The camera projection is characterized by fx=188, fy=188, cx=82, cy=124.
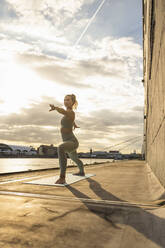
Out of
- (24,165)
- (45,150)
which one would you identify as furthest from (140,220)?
(45,150)

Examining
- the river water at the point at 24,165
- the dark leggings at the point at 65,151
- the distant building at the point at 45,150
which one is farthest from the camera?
the distant building at the point at 45,150

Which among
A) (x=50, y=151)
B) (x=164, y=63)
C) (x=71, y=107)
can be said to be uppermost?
(x=164, y=63)

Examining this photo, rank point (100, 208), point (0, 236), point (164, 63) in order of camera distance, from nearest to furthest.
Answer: point (0, 236)
point (100, 208)
point (164, 63)

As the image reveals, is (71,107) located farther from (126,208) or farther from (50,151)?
(50,151)

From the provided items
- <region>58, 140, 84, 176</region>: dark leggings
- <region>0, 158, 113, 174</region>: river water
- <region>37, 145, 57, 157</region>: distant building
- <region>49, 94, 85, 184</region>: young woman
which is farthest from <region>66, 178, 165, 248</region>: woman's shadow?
<region>37, 145, 57, 157</region>: distant building

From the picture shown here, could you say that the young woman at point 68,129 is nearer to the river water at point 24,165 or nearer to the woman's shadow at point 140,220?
the woman's shadow at point 140,220

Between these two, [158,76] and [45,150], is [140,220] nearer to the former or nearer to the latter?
[158,76]

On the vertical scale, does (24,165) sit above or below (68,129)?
below

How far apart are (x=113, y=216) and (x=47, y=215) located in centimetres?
56

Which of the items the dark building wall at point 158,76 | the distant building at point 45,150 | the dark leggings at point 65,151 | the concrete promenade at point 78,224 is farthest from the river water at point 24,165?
the distant building at point 45,150

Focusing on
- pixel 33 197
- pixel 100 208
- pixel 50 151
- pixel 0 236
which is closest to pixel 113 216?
pixel 100 208

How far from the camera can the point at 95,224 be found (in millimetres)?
1408

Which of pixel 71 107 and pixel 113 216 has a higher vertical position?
pixel 71 107

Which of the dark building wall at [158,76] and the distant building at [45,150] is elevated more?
the dark building wall at [158,76]
